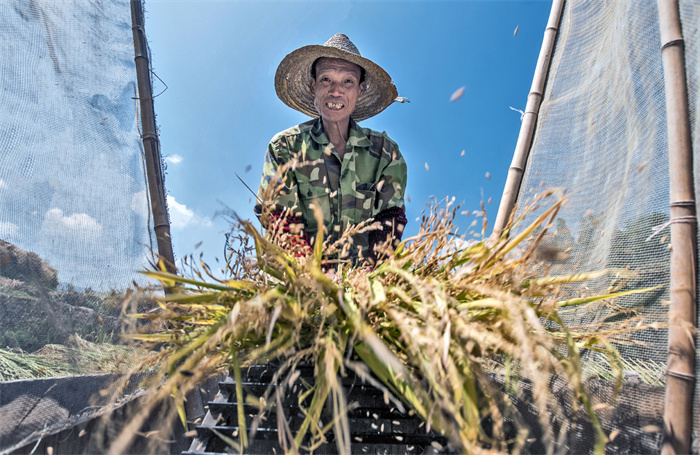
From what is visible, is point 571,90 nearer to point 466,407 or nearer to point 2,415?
point 466,407

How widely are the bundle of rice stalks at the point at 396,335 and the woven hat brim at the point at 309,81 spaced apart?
1150mm

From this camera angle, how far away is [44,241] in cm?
161

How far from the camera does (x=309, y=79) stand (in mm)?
2055

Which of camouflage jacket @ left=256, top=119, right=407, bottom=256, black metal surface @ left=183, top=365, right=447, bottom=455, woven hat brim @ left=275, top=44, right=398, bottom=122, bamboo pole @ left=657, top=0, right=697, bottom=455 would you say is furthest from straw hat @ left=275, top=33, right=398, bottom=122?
black metal surface @ left=183, top=365, right=447, bottom=455

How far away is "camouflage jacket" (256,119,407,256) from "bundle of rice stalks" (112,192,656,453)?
0.87 meters

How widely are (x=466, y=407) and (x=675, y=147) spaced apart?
2.99 ft

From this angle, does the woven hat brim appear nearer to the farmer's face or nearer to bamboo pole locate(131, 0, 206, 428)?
the farmer's face

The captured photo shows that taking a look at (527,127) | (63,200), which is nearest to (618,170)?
(527,127)

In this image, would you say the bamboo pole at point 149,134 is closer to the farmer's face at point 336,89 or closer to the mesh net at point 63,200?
the mesh net at point 63,200

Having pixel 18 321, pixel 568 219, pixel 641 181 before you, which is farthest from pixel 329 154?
pixel 18 321

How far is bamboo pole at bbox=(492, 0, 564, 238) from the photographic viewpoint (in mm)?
1984

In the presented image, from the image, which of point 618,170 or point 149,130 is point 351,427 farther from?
point 149,130

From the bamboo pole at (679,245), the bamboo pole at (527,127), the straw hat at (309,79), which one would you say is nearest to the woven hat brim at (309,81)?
the straw hat at (309,79)

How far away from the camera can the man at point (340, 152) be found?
1813 mm
